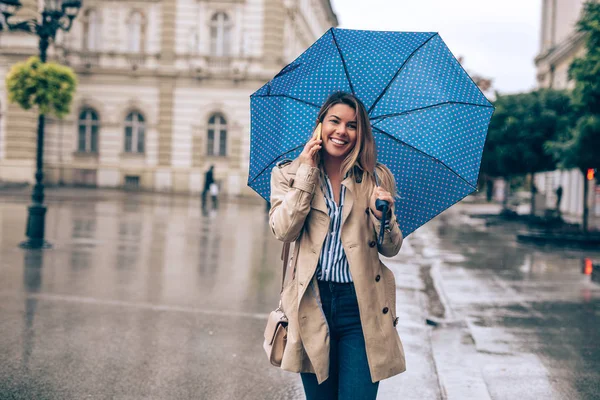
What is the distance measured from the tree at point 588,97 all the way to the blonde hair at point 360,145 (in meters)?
14.5

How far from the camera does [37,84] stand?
15266 millimetres

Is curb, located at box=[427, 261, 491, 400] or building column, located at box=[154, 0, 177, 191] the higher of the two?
building column, located at box=[154, 0, 177, 191]

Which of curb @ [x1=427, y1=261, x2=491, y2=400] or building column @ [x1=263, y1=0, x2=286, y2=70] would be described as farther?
building column @ [x1=263, y1=0, x2=286, y2=70]

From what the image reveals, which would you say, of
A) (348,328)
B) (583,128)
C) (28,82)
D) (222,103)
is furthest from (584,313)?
(222,103)

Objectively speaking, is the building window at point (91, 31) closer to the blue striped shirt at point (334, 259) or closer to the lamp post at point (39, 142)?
the lamp post at point (39, 142)

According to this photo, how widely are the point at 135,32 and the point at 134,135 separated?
17.8 ft

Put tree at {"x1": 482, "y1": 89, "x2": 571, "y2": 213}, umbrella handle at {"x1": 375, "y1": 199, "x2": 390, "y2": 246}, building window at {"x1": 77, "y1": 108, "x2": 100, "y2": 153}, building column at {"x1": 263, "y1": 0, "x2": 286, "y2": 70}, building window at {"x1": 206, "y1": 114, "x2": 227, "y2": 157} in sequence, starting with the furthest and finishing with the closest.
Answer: building window at {"x1": 77, "y1": 108, "x2": 100, "y2": 153}, building window at {"x1": 206, "y1": 114, "x2": 227, "y2": 157}, building column at {"x1": 263, "y1": 0, "x2": 286, "y2": 70}, tree at {"x1": 482, "y1": 89, "x2": 571, "y2": 213}, umbrella handle at {"x1": 375, "y1": 199, "x2": 390, "y2": 246}

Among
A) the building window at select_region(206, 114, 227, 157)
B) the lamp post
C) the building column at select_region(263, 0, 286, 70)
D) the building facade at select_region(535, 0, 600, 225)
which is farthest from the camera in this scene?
the building facade at select_region(535, 0, 600, 225)

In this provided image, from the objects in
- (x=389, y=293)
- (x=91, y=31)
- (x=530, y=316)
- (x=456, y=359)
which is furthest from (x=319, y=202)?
(x=91, y=31)

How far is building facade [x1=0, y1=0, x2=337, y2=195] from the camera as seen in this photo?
1414 inches

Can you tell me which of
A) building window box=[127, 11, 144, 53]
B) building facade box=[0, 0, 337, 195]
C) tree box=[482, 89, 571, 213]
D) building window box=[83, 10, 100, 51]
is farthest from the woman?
building window box=[83, 10, 100, 51]

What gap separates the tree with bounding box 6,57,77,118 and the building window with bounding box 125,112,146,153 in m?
20.5

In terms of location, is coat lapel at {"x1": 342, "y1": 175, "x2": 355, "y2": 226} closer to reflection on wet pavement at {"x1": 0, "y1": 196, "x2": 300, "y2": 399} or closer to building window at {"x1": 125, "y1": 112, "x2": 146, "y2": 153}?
reflection on wet pavement at {"x1": 0, "y1": 196, "x2": 300, "y2": 399}

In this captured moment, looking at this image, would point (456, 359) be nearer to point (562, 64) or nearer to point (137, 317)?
point (137, 317)
